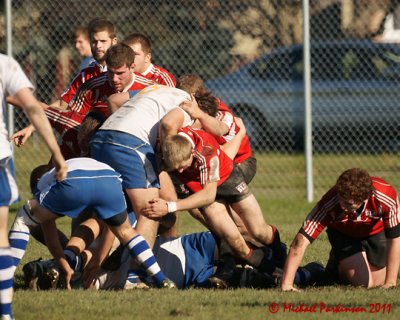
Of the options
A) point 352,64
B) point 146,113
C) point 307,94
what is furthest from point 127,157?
point 352,64

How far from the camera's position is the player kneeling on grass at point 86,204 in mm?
6410

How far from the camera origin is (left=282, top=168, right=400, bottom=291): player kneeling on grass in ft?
21.8

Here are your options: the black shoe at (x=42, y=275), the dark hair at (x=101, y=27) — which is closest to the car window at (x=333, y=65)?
the dark hair at (x=101, y=27)

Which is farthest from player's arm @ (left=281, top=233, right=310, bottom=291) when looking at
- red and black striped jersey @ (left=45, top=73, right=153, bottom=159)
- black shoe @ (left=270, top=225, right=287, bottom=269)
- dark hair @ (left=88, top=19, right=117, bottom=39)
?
dark hair @ (left=88, top=19, right=117, bottom=39)

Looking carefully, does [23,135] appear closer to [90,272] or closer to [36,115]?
[90,272]

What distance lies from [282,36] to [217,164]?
654 centimetres

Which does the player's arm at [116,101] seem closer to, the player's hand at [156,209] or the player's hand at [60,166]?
the player's hand at [156,209]

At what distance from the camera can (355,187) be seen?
258 inches

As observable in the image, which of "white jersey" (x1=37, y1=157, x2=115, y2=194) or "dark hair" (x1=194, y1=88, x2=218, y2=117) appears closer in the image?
"white jersey" (x1=37, y1=157, x2=115, y2=194)

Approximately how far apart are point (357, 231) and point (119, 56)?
224cm

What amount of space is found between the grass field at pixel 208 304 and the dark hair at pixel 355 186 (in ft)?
2.18

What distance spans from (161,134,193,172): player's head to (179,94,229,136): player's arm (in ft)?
1.43

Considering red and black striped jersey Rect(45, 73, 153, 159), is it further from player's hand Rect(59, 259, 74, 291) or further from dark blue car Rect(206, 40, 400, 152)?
dark blue car Rect(206, 40, 400, 152)

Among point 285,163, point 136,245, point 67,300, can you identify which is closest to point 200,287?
point 136,245
